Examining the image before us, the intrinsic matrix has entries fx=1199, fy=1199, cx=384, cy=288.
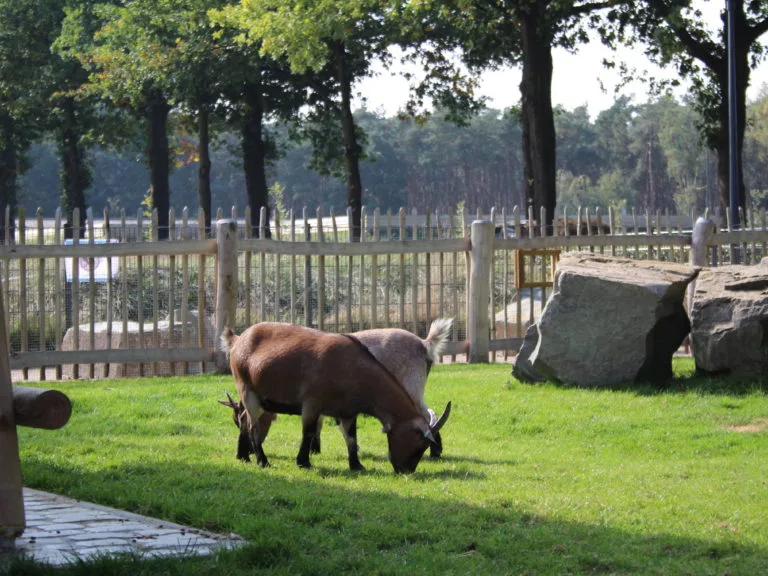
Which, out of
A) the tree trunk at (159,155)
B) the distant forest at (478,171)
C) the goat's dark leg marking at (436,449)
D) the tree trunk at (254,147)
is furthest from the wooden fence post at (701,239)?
the distant forest at (478,171)

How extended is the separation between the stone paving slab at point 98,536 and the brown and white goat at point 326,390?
1787 mm

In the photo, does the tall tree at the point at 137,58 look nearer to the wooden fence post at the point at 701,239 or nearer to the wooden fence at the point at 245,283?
the wooden fence at the point at 245,283

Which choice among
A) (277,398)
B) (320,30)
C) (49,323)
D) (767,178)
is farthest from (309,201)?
(277,398)

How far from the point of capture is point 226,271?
14.1m

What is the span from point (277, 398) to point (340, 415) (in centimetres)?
48

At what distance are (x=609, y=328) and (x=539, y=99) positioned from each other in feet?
36.6

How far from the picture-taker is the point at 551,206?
75.2 feet

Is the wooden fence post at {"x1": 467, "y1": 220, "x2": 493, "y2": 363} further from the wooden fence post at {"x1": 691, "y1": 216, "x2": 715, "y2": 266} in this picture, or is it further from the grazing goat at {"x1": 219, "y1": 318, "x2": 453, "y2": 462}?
the grazing goat at {"x1": 219, "y1": 318, "x2": 453, "y2": 462}

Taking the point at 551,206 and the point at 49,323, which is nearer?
the point at 49,323

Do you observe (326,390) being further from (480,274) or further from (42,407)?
(480,274)

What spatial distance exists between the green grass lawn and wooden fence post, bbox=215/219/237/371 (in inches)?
61.3

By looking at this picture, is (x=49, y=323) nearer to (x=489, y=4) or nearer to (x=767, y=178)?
(x=489, y=4)

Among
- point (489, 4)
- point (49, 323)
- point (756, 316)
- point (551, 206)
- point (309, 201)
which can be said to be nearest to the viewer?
point (756, 316)

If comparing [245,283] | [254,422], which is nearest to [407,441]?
[254,422]
